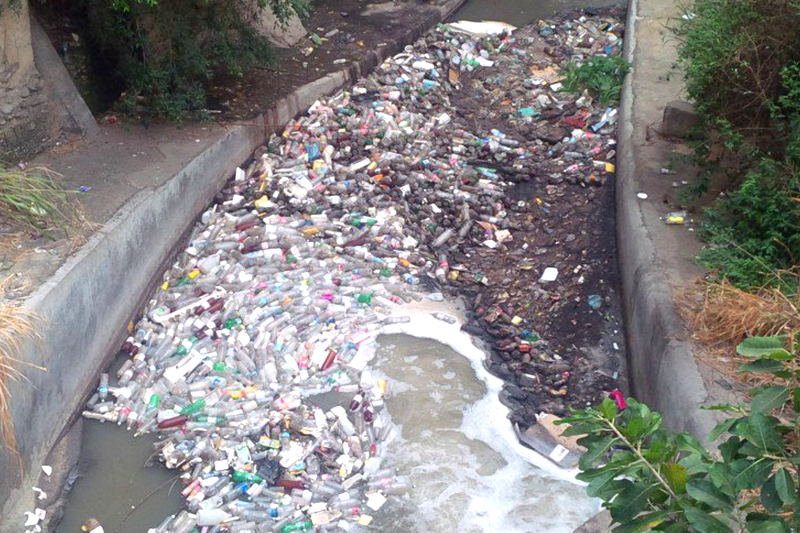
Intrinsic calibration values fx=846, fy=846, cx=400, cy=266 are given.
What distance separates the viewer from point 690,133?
262 inches

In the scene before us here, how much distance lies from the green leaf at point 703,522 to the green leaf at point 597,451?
279 millimetres

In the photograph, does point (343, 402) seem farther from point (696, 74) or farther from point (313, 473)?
point (696, 74)

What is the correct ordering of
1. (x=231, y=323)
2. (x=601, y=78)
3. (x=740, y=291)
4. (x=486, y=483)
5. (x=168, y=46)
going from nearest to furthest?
(x=740, y=291) → (x=486, y=483) → (x=231, y=323) → (x=168, y=46) → (x=601, y=78)

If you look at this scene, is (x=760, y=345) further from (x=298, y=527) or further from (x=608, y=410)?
(x=298, y=527)

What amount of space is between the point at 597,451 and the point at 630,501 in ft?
0.53

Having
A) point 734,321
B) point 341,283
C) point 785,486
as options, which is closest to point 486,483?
point 734,321

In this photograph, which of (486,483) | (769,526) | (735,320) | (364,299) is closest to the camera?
(769,526)

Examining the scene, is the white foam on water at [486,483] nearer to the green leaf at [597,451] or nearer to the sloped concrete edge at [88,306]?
the sloped concrete edge at [88,306]

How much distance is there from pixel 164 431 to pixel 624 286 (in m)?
3.49

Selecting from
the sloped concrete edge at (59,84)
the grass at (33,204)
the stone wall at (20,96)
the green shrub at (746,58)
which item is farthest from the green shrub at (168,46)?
the green shrub at (746,58)

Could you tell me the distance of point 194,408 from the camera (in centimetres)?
550

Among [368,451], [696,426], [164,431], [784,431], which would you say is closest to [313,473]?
[368,451]

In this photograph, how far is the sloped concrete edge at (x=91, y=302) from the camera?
4.91m

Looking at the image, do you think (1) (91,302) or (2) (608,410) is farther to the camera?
(1) (91,302)
